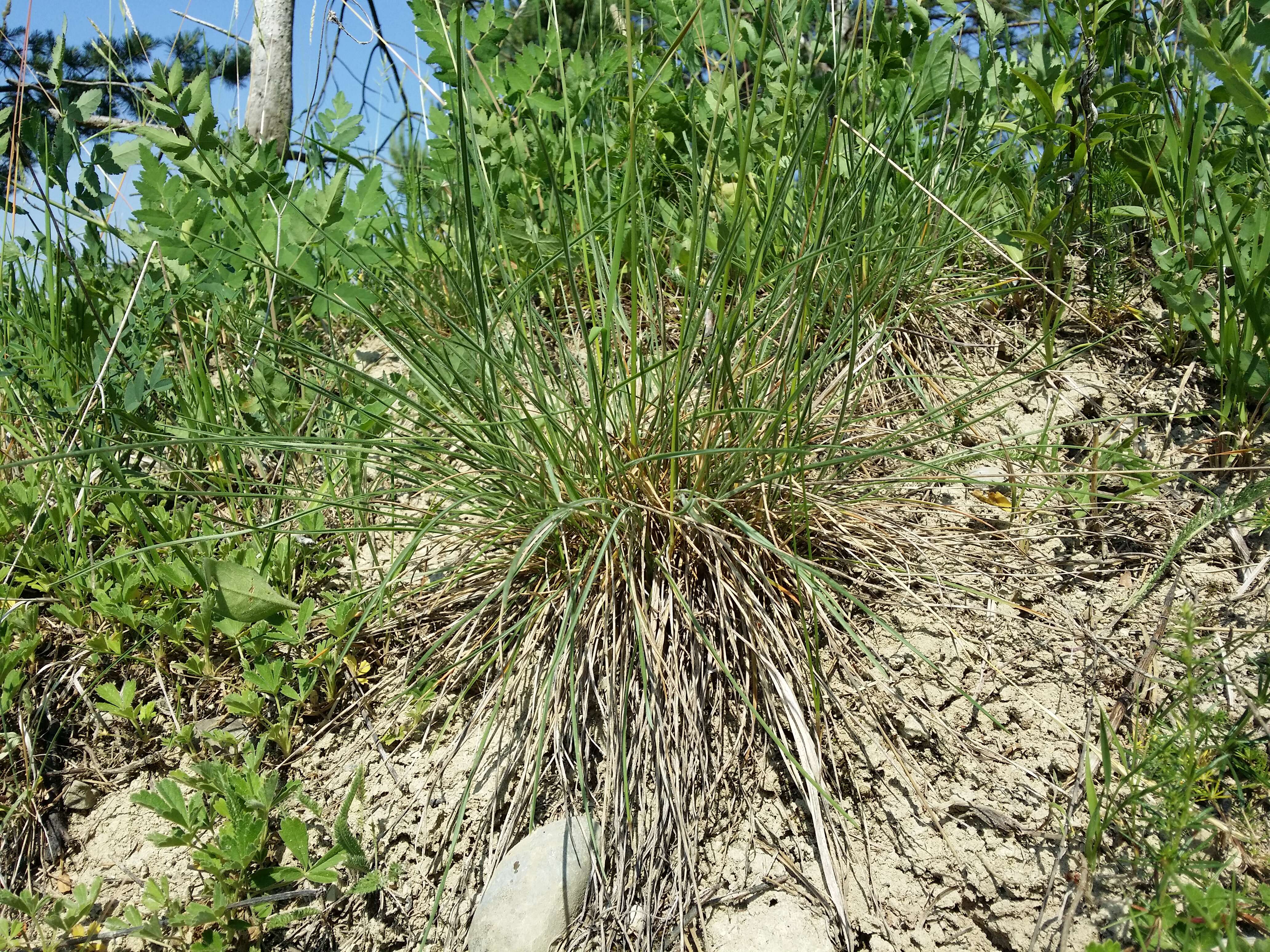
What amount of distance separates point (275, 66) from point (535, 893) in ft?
12.5

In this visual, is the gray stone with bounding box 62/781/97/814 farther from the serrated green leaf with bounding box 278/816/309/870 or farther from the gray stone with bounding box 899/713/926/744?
the gray stone with bounding box 899/713/926/744

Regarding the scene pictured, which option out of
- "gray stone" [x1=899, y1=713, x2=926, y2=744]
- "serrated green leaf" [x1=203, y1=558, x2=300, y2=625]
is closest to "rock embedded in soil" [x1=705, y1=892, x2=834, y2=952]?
"gray stone" [x1=899, y1=713, x2=926, y2=744]

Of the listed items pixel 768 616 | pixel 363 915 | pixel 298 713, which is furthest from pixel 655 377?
pixel 363 915

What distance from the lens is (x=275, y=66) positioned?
12.6ft

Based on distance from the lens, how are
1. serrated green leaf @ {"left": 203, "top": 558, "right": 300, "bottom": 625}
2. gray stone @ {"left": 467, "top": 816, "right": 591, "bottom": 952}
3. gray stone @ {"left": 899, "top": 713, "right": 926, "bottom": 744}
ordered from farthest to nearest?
serrated green leaf @ {"left": 203, "top": 558, "right": 300, "bottom": 625}, gray stone @ {"left": 899, "top": 713, "right": 926, "bottom": 744}, gray stone @ {"left": 467, "top": 816, "right": 591, "bottom": 952}

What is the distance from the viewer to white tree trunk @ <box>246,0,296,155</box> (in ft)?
12.4

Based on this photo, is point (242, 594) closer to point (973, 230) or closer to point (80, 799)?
point (80, 799)

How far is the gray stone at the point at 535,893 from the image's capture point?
1.27m

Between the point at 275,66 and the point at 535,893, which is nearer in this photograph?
the point at 535,893

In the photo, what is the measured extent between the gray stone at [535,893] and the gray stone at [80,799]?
806 millimetres

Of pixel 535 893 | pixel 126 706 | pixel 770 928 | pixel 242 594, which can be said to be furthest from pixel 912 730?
pixel 126 706

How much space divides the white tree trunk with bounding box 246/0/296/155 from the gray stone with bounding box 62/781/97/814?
2.94 meters

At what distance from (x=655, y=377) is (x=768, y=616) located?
491 millimetres

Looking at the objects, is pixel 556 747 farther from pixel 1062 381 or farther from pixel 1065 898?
pixel 1062 381
